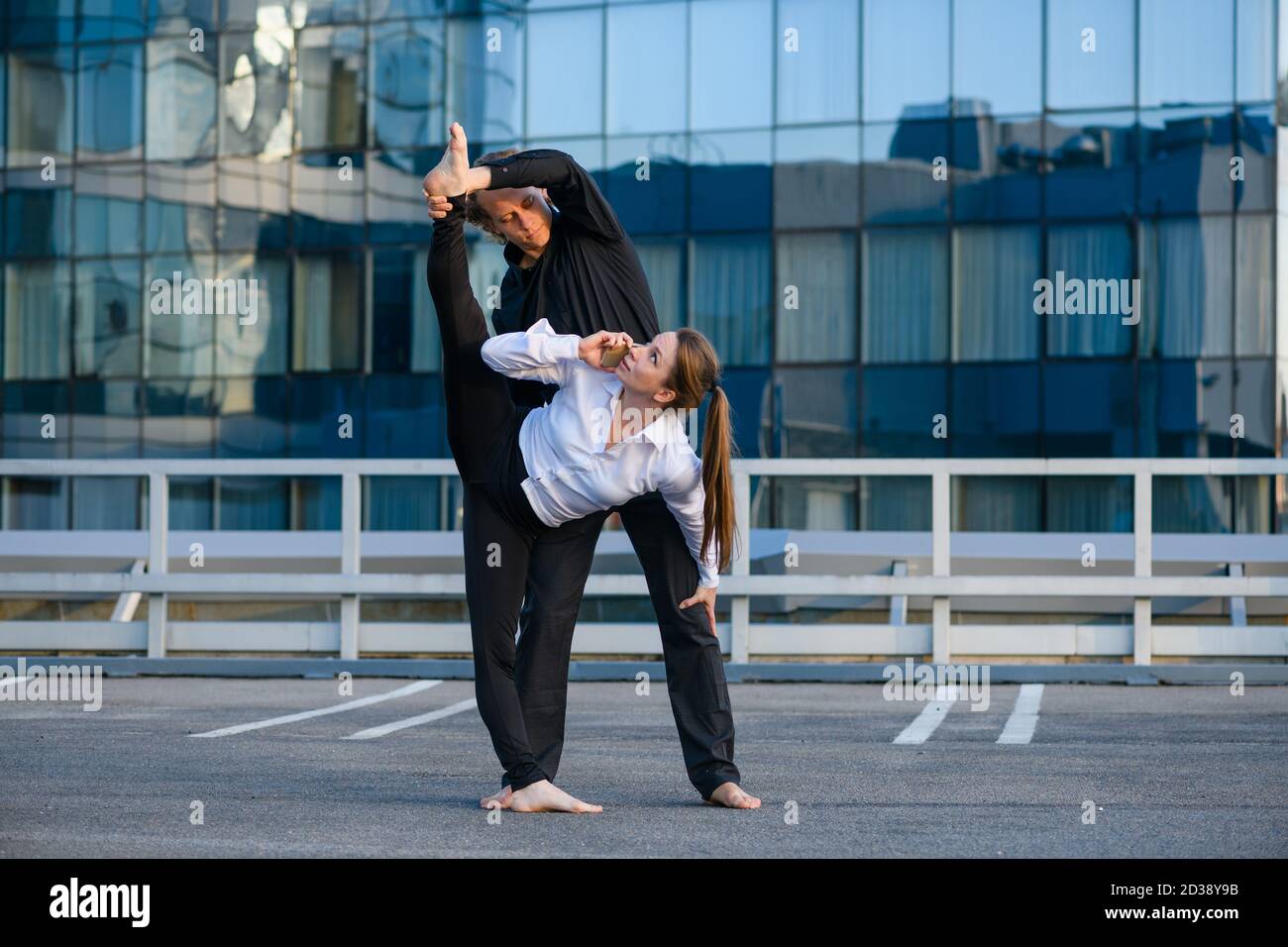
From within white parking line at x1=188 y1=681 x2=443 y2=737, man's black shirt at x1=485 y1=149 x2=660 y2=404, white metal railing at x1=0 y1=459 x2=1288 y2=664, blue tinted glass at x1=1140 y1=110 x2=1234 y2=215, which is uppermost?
blue tinted glass at x1=1140 y1=110 x2=1234 y2=215

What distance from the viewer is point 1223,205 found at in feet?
76.9

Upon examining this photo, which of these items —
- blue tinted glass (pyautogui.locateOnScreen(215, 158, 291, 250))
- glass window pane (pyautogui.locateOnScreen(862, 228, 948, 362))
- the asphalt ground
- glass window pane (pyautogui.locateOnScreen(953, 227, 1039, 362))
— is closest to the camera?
the asphalt ground

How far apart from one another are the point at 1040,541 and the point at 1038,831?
607 inches

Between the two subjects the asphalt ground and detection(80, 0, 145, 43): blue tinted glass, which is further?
detection(80, 0, 145, 43): blue tinted glass

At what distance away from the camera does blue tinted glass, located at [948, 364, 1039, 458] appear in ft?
78.4

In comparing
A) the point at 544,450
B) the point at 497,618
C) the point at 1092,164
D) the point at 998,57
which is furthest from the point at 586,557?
the point at 998,57

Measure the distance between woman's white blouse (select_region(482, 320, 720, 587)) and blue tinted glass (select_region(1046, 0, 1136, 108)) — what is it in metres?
19.7

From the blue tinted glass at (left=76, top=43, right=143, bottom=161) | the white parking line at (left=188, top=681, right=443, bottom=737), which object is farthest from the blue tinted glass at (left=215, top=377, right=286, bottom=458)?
the white parking line at (left=188, top=681, right=443, bottom=737)

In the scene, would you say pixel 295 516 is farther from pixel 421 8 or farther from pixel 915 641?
pixel 915 641

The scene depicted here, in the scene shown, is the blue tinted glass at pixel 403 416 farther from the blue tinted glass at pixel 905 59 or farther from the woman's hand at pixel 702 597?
the woman's hand at pixel 702 597

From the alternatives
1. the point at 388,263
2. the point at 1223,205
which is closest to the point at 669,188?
the point at 388,263

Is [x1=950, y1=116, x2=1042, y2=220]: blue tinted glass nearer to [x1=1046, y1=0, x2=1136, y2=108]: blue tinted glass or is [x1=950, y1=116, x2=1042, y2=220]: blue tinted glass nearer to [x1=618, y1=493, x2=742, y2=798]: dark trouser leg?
[x1=1046, y1=0, x2=1136, y2=108]: blue tinted glass

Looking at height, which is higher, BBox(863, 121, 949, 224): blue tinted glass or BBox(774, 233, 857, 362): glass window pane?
BBox(863, 121, 949, 224): blue tinted glass

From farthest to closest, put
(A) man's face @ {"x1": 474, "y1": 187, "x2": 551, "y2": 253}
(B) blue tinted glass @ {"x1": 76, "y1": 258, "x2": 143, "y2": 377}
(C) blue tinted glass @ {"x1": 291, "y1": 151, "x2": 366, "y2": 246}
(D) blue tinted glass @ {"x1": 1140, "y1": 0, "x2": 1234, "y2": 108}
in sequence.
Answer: (B) blue tinted glass @ {"x1": 76, "y1": 258, "x2": 143, "y2": 377} → (C) blue tinted glass @ {"x1": 291, "y1": 151, "x2": 366, "y2": 246} → (D) blue tinted glass @ {"x1": 1140, "y1": 0, "x2": 1234, "y2": 108} → (A) man's face @ {"x1": 474, "y1": 187, "x2": 551, "y2": 253}
